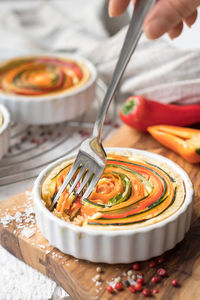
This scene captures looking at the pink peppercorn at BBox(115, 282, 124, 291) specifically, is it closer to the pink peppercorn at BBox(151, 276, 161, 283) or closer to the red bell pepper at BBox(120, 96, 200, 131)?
the pink peppercorn at BBox(151, 276, 161, 283)

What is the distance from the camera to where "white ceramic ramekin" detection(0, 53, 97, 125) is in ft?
11.5

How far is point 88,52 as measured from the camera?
4285 mm

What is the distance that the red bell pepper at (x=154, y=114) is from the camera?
10.9 ft

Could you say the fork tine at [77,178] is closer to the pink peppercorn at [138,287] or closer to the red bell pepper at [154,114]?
the pink peppercorn at [138,287]

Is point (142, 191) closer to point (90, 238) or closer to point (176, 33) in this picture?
point (90, 238)

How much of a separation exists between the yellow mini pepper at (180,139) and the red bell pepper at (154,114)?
4.2 inches

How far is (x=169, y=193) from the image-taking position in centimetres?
231

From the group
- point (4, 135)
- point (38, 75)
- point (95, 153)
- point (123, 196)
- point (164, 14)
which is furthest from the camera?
point (38, 75)

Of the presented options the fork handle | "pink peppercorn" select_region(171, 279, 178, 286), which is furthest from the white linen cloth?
the fork handle

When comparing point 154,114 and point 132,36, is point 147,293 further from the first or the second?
point 154,114

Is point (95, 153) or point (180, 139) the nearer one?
point (95, 153)

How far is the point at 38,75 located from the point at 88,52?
2.20 ft

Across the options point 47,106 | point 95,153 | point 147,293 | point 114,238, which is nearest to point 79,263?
point 114,238

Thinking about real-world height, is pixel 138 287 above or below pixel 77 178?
below
